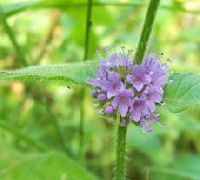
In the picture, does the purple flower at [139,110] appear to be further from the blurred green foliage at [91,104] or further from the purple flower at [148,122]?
the blurred green foliage at [91,104]

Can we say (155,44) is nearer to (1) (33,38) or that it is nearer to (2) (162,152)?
(2) (162,152)

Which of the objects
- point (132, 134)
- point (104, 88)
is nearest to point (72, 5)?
point (132, 134)

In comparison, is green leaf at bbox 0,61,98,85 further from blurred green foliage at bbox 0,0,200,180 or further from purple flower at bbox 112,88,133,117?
blurred green foliage at bbox 0,0,200,180

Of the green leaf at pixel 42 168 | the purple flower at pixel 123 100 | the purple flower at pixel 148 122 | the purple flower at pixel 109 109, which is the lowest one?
the green leaf at pixel 42 168

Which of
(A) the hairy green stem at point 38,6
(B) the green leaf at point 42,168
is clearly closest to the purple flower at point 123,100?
(B) the green leaf at point 42,168

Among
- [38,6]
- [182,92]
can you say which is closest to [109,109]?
[182,92]

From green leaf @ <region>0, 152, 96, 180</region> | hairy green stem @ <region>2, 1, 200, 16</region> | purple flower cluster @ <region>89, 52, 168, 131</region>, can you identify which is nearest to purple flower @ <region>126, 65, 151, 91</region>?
purple flower cluster @ <region>89, 52, 168, 131</region>
